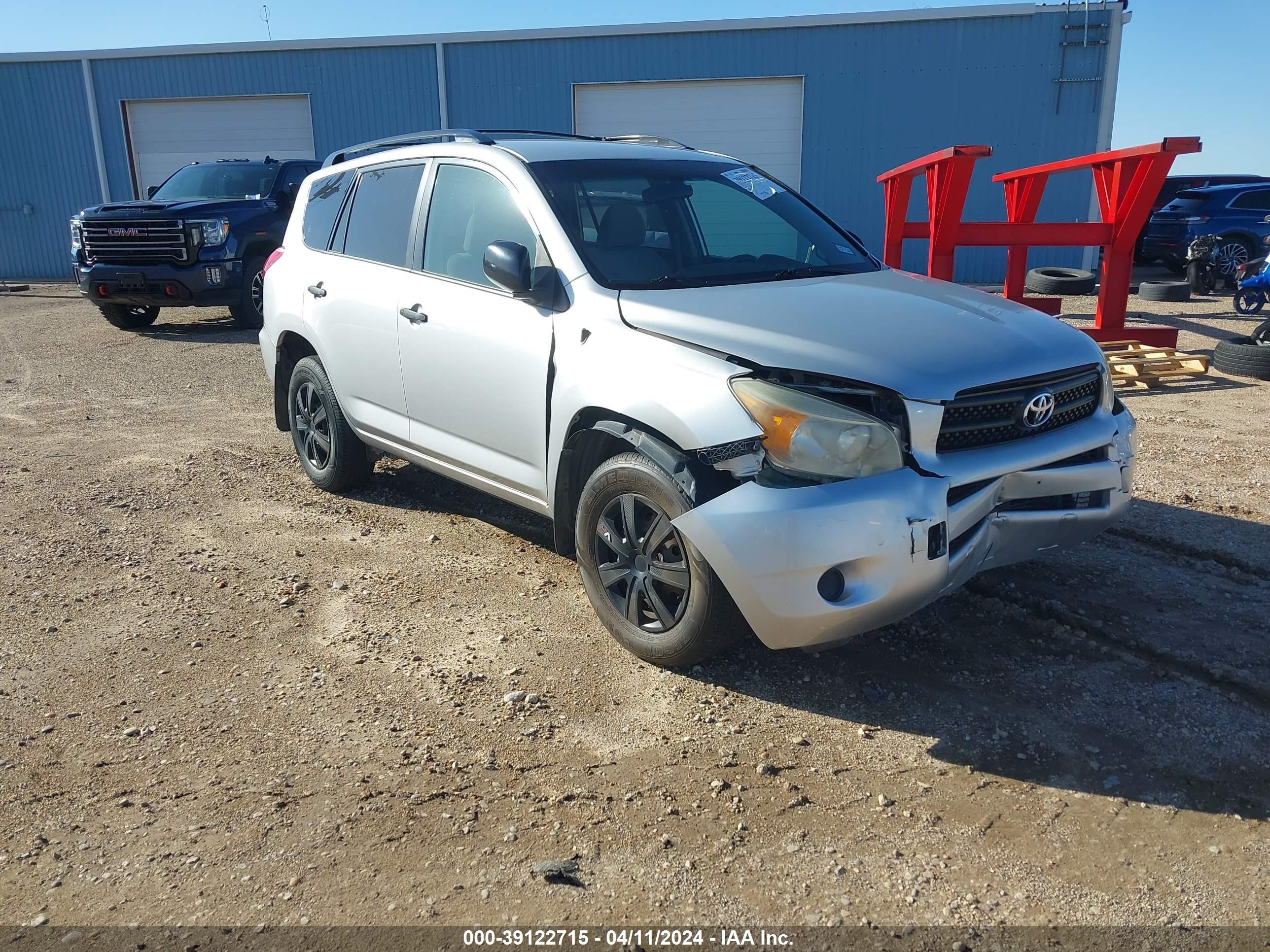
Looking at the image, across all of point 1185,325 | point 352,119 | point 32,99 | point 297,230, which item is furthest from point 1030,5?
point 32,99

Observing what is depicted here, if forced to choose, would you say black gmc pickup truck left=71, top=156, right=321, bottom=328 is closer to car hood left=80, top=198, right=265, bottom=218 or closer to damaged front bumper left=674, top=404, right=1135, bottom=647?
car hood left=80, top=198, right=265, bottom=218

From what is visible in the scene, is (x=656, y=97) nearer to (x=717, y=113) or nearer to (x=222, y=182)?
(x=717, y=113)

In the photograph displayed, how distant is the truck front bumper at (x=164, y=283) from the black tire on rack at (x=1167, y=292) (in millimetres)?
11991

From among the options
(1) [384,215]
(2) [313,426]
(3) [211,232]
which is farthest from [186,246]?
(1) [384,215]

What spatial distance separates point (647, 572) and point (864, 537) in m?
0.83

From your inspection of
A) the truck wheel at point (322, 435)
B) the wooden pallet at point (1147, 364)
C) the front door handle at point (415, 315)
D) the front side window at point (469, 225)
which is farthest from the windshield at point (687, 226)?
the wooden pallet at point (1147, 364)

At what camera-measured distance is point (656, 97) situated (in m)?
17.3

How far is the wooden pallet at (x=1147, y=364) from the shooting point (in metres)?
8.00

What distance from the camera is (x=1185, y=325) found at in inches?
454

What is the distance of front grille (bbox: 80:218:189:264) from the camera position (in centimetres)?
1091

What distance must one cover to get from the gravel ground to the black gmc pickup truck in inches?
263

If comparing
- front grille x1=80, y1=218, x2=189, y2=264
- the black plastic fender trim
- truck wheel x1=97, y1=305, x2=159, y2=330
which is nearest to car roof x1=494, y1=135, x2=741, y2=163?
the black plastic fender trim

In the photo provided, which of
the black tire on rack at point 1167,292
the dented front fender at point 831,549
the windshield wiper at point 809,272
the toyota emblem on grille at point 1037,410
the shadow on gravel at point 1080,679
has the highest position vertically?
the windshield wiper at point 809,272

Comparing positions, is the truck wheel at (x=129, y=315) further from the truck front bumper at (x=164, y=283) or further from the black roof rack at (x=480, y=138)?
the black roof rack at (x=480, y=138)
